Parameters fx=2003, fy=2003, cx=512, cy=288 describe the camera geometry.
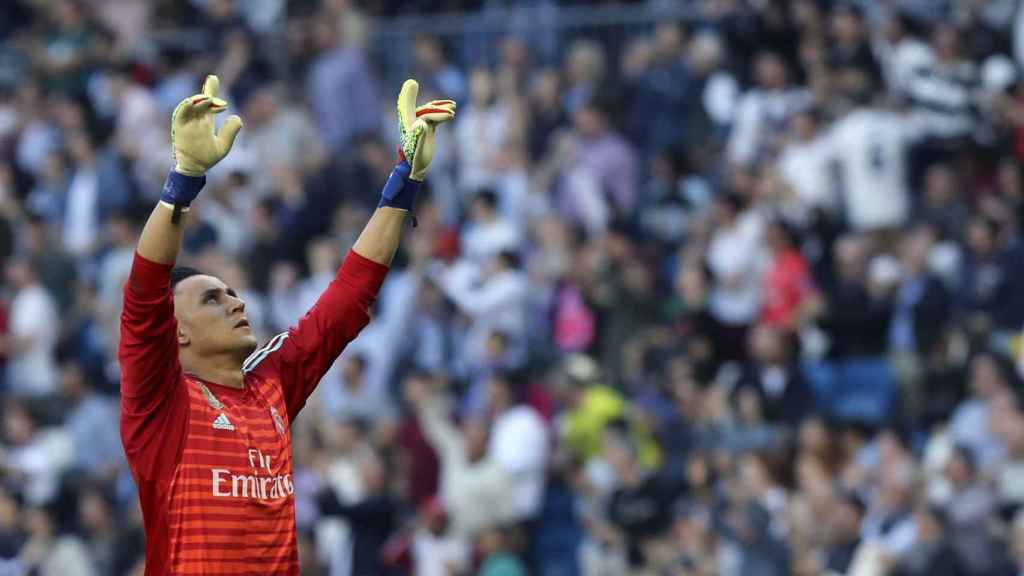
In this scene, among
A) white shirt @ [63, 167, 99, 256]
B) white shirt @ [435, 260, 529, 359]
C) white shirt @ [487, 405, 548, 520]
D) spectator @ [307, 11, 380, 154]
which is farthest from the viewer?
spectator @ [307, 11, 380, 154]

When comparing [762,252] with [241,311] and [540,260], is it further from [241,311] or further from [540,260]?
[241,311]

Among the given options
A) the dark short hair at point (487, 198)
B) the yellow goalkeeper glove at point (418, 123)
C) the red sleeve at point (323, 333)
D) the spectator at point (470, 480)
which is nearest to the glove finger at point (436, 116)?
the yellow goalkeeper glove at point (418, 123)

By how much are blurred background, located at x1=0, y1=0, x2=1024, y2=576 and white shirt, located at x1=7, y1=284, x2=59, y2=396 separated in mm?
26

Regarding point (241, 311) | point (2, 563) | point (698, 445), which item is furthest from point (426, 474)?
point (241, 311)

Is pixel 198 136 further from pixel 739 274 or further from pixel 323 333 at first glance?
pixel 739 274

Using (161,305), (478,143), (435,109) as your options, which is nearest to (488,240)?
(478,143)

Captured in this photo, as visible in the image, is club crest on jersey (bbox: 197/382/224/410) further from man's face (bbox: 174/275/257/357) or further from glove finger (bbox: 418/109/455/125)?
glove finger (bbox: 418/109/455/125)

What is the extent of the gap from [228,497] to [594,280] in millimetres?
8399

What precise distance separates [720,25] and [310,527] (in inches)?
221

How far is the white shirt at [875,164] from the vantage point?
13594mm

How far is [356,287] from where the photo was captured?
6238 mm

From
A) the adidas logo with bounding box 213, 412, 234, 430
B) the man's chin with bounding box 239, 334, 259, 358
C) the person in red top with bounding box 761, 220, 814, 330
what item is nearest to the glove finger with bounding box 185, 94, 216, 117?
the man's chin with bounding box 239, 334, 259, 358

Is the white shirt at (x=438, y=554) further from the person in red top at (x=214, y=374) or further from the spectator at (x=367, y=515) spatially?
the person in red top at (x=214, y=374)

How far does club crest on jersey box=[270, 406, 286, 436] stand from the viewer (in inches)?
242
